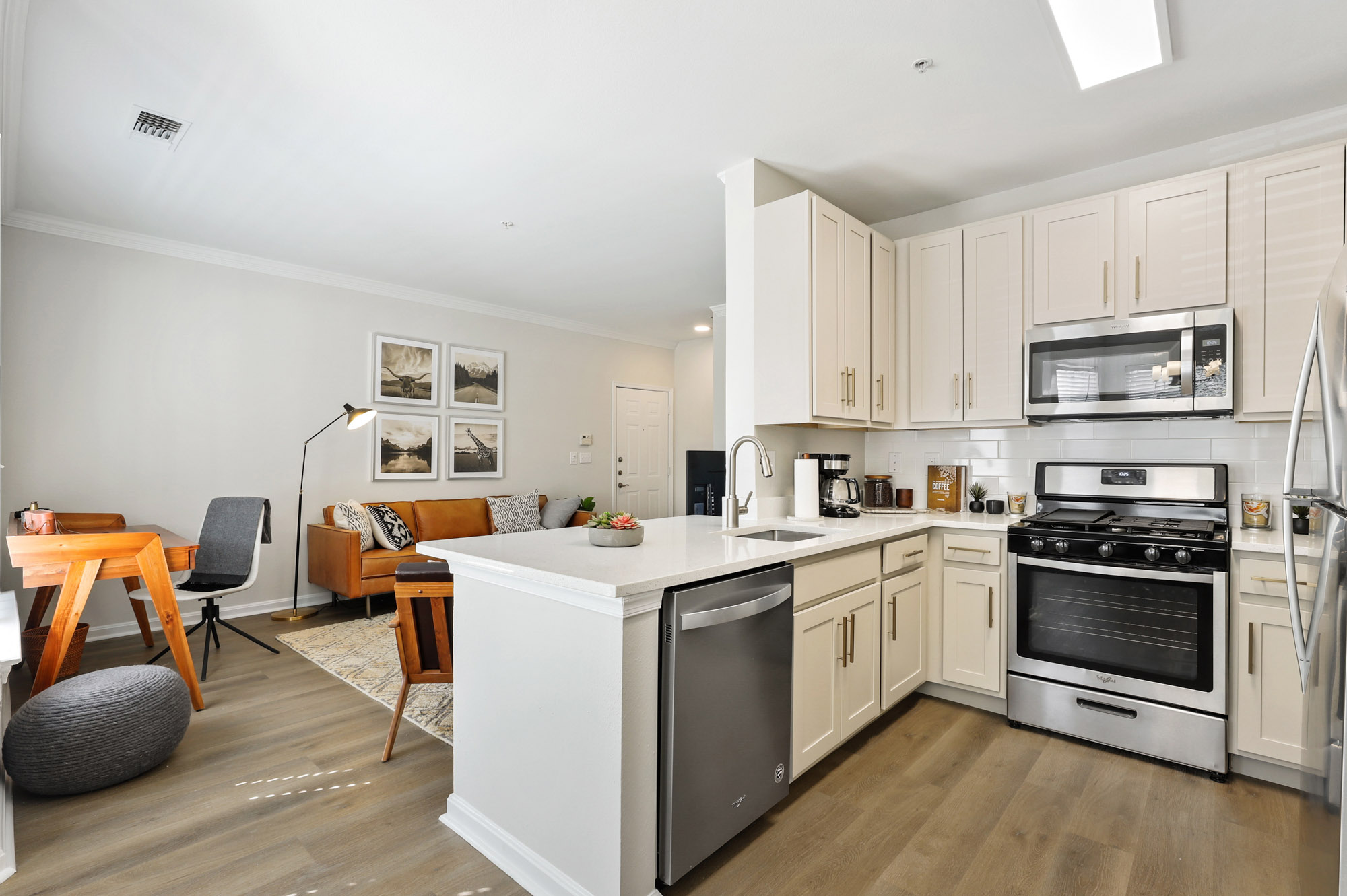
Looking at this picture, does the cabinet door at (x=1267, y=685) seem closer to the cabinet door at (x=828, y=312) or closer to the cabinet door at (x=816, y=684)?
the cabinet door at (x=816, y=684)

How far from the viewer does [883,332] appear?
134 inches

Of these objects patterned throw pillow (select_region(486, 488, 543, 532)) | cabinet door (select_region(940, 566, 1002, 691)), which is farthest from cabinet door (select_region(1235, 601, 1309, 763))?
patterned throw pillow (select_region(486, 488, 543, 532))

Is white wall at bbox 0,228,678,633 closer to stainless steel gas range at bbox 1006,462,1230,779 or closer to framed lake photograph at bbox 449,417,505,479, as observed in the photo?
framed lake photograph at bbox 449,417,505,479

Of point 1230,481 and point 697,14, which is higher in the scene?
point 697,14

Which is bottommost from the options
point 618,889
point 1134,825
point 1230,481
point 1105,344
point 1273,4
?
point 1134,825

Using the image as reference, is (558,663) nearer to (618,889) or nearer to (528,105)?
(618,889)

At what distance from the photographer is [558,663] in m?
1.70

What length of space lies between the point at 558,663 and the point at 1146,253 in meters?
2.97

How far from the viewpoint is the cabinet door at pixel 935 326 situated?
10.9 ft

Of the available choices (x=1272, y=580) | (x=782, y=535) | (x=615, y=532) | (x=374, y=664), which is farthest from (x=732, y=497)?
(x=374, y=664)

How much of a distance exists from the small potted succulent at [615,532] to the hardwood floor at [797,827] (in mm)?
969

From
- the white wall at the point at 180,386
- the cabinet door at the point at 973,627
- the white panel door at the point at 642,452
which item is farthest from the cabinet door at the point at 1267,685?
the white panel door at the point at 642,452

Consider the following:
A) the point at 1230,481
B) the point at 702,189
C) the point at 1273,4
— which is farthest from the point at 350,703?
the point at 1273,4

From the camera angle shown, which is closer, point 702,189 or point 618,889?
point 618,889
